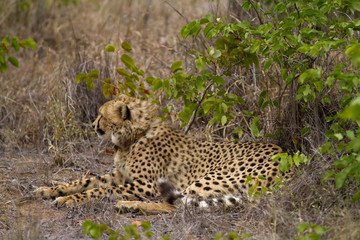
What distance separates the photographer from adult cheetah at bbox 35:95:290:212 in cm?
359

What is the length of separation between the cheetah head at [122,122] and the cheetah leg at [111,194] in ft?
1.48

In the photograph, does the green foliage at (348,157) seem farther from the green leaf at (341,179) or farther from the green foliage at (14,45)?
the green foliage at (14,45)

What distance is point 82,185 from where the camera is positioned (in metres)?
4.03

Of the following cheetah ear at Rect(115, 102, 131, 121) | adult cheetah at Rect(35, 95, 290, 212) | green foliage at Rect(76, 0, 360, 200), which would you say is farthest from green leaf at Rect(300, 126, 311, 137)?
cheetah ear at Rect(115, 102, 131, 121)

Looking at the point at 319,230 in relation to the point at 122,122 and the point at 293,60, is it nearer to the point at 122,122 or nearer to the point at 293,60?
the point at 293,60

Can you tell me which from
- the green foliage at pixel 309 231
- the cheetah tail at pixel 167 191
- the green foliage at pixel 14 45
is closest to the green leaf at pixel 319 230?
the green foliage at pixel 309 231

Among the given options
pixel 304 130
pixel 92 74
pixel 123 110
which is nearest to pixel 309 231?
pixel 304 130

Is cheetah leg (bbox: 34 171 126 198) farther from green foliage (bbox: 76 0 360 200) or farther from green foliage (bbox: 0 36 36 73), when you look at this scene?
green foliage (bbox: 0 36 36 73)

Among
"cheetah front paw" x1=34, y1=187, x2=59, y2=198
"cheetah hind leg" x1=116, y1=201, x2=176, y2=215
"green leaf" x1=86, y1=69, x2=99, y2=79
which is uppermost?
"green leaf" x1=86, y1=69, x2=99, y2=79

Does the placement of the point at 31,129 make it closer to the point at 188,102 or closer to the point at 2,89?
the point at 2,89

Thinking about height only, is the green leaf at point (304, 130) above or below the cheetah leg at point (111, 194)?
above

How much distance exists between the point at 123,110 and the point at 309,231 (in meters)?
1.93

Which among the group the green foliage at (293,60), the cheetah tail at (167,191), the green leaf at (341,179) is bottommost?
the cheetah tail at (167,191)

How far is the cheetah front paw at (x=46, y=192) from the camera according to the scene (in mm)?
3867
